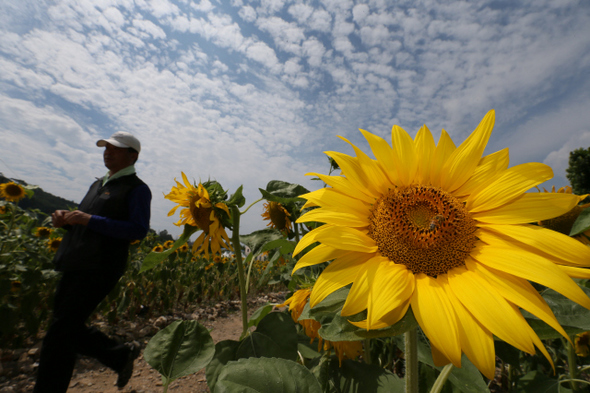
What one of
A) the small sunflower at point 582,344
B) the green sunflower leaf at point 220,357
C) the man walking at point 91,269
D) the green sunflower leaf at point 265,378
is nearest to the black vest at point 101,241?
the man walking at point 91,269

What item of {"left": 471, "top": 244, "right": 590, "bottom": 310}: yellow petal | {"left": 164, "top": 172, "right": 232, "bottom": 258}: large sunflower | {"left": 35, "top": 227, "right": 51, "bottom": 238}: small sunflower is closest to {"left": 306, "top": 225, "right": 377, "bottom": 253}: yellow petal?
{"left": 471, "top": 244, "right": 590, "bottom": 310}: yellow petal

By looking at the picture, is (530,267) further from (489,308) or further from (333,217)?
(333,217)

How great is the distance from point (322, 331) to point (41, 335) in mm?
4678

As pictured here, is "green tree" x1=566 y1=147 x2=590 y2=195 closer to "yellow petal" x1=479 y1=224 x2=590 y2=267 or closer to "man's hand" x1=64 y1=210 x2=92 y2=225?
"yellow petal" x1=479 y1=224 x2=590 y2=267

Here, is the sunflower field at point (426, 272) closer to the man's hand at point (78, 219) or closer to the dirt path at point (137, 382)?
the man's hand at point (78, 219)

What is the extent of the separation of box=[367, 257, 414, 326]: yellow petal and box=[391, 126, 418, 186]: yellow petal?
232 millimetres

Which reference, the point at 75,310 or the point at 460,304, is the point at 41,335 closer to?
the point at 75,310

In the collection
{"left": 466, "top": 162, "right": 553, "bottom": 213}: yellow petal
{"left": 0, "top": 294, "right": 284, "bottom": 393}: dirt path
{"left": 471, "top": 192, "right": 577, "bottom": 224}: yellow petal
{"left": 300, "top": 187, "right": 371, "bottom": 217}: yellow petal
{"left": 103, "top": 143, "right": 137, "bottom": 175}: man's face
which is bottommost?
{"left": 0, "top": 294, "right": 284, "bottom": 393}: dirt path

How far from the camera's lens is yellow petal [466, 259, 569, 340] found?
46cm

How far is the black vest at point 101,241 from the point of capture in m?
2.56

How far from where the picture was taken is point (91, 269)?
257 cm

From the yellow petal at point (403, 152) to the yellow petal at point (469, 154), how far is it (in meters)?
0.08

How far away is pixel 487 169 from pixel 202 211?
1258mm

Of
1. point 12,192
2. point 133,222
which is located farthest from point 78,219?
point 12,192
